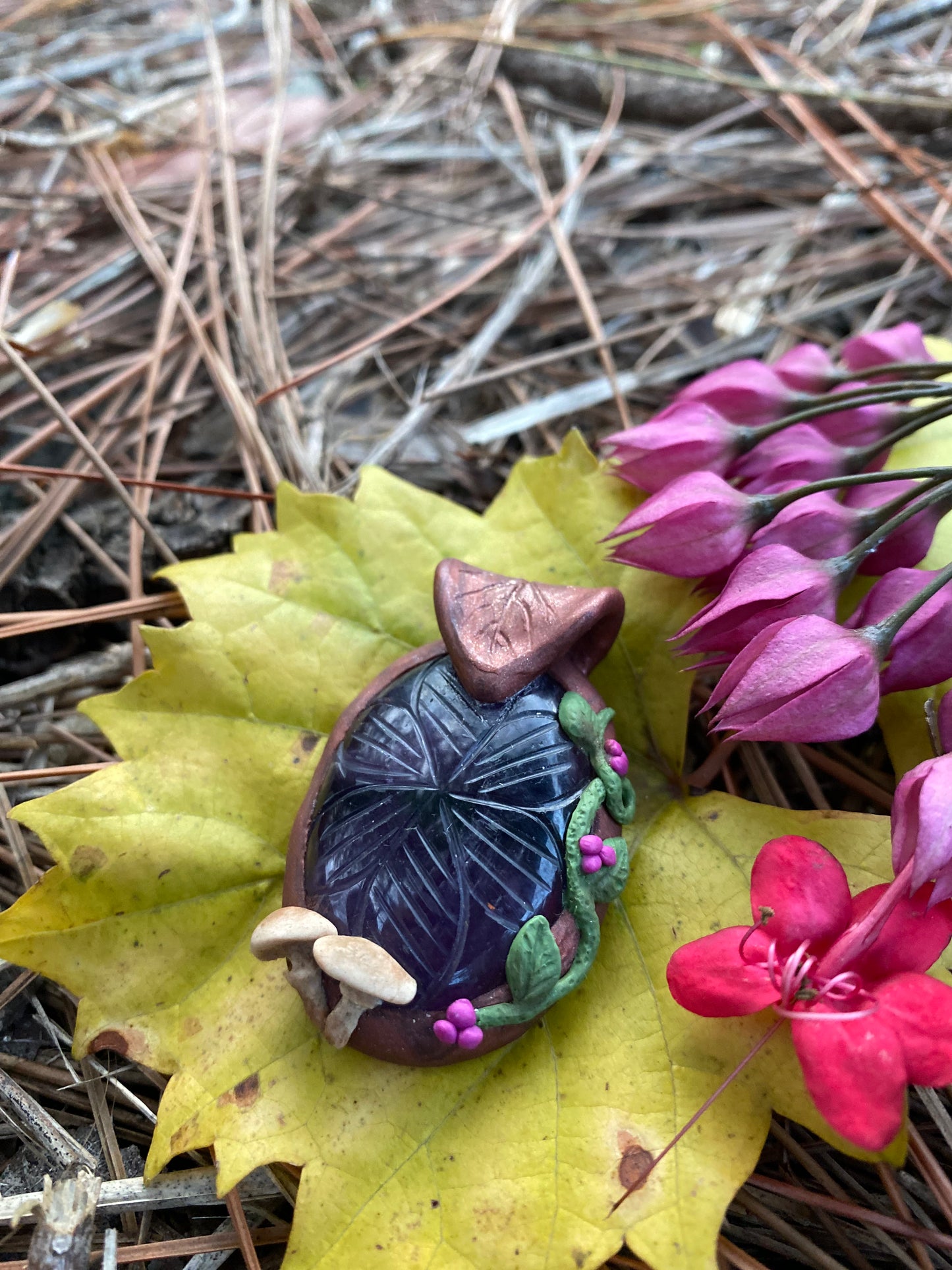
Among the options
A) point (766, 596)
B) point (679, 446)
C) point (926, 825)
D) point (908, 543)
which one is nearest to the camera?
point (926, 825)

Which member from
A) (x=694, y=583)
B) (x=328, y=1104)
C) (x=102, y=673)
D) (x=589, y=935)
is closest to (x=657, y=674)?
(x=694, y=583)

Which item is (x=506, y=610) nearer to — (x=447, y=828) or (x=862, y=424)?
(x=447, y=828)

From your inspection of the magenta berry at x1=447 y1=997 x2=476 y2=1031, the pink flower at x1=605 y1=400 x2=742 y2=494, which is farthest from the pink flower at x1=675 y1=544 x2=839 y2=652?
the magenta berry at x1=447 y1=997 x2=476 y2=1031

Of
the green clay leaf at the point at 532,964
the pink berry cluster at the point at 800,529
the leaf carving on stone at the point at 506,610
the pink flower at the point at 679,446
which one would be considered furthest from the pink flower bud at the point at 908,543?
the green clay leaf at the point at 532,964

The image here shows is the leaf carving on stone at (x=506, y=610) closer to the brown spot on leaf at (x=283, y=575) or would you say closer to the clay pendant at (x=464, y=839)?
the clay pendant at (x=464, y=839)

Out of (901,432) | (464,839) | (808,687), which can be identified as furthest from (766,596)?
(464,839)

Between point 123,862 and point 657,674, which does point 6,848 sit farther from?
point 657,674

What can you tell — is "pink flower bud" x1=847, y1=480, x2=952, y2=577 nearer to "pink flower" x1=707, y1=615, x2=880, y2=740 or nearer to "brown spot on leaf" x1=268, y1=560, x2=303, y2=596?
"pink flower" x1=707, y1=615, x2=880, y2=740
